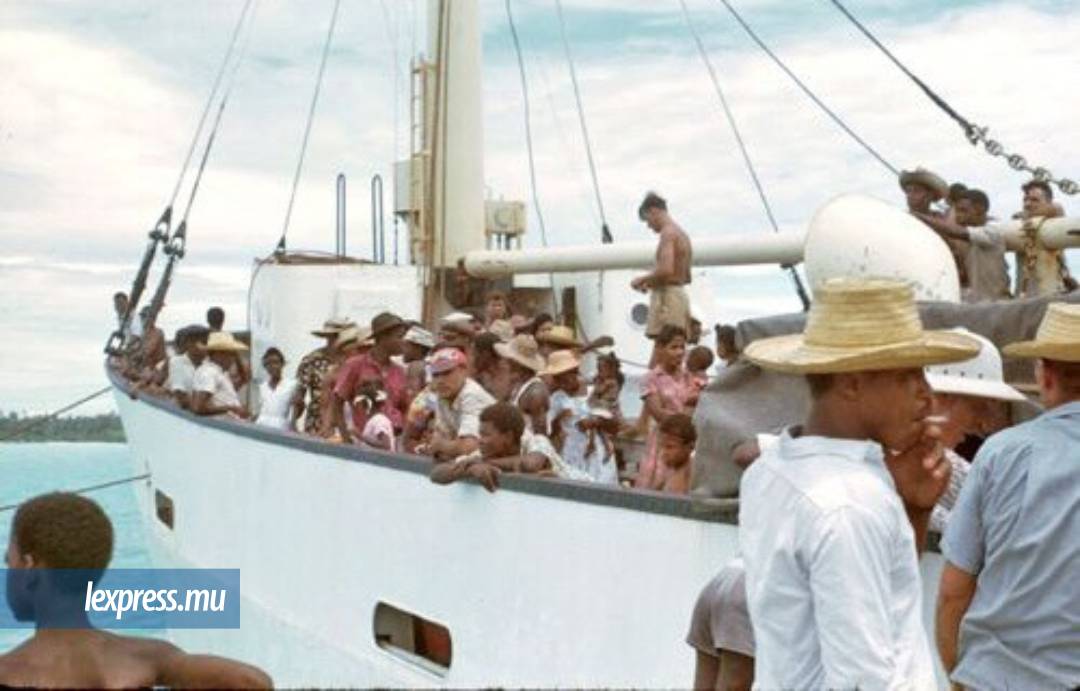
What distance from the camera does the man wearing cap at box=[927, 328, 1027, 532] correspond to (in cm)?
445

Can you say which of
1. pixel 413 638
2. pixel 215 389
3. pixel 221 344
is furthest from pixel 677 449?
pixel 221 344

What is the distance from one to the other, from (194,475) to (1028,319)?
8.82m

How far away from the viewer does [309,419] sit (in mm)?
11688

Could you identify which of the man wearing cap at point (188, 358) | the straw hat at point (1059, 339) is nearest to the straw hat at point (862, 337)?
the straw hat at point (1059, 339)

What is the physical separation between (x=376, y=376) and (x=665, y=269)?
1.91m

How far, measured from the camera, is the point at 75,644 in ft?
10.7

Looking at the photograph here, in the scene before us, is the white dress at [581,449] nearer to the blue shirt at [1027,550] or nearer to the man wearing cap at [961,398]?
the man wearing cap at [961,398]

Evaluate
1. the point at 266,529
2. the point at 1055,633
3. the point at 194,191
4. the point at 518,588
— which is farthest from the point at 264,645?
the point at 194,191

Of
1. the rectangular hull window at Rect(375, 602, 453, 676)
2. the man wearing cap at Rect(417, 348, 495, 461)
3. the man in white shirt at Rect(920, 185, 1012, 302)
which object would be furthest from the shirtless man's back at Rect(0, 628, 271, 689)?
the rectangular hull window at Rect(375, 602, 453, 676)

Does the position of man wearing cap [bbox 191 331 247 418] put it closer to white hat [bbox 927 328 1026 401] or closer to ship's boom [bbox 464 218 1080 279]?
ship's boom [bbox 464 218 1080 279]

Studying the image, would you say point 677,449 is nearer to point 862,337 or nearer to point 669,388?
point 669,388

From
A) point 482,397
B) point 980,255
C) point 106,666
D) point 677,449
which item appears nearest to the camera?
point 106,666

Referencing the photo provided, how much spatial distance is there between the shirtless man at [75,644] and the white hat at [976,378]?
2.05 metres

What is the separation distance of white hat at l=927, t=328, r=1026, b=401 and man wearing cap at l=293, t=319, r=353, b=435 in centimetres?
732
